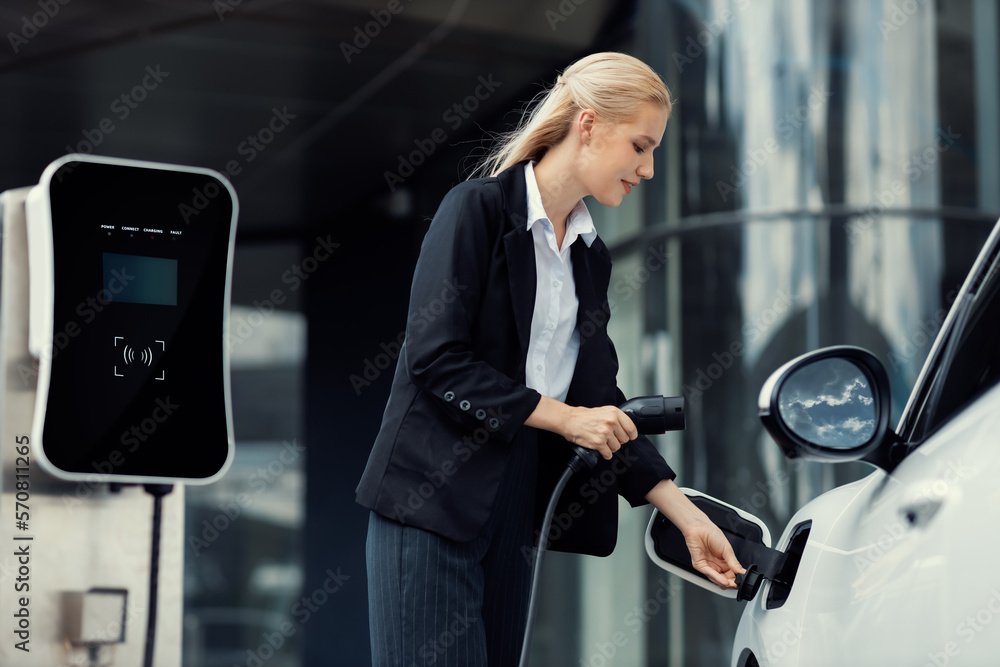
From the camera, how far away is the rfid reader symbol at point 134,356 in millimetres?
2045

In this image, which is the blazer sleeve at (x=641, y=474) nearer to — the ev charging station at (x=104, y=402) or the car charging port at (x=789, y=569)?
the car charging port at (x=789, y=569)

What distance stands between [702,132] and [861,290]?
1.22 meters

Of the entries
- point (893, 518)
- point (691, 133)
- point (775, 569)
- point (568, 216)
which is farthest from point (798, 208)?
point (893, 518)

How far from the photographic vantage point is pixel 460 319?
169 centimetres

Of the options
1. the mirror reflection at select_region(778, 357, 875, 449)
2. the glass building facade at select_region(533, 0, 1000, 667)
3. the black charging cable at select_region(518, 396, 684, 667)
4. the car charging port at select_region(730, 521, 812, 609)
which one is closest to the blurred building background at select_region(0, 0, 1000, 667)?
the glass building facade at select_region(533, 0, 1000, 667)

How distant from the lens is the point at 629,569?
251 inches

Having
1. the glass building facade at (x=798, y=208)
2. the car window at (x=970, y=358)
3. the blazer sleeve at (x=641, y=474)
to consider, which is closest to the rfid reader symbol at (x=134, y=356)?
the blazer sleeve at (x=641, y=474)

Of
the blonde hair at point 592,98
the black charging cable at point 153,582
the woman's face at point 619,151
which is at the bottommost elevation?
the black charging cable at point 153,582

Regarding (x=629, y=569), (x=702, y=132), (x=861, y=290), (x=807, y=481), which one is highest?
(x=702, y=132)

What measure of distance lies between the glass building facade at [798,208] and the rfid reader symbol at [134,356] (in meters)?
4.00

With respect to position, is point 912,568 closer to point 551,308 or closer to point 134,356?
point 551,308

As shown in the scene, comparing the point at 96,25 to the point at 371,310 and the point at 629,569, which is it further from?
the point at 629,569

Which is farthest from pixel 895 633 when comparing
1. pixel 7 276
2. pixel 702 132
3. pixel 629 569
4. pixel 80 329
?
pixel 629 569

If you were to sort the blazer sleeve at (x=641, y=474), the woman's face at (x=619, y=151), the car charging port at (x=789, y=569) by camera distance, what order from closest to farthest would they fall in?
the car charging port at (x=789, y=569) → the woman's face at (x=619, y=151) → the blazer sleeve at (x=641, y=474)
